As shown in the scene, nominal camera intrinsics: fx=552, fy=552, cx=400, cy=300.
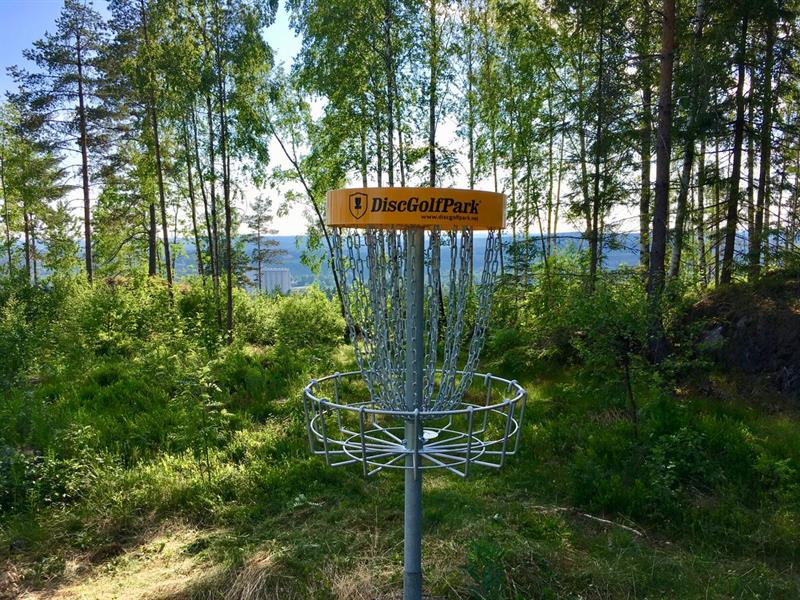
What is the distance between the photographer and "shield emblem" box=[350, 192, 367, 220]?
5.52ft

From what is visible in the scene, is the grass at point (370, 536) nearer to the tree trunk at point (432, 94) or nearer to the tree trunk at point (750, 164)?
the tree trunk at point (750, 164)

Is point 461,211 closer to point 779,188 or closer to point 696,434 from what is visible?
point 696,434

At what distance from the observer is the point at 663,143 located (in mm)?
7453

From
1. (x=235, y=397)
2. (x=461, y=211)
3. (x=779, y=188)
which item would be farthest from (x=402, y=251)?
(x=779, y=188)

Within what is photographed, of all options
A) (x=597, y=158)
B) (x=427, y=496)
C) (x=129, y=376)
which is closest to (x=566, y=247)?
(x=597, y=158)

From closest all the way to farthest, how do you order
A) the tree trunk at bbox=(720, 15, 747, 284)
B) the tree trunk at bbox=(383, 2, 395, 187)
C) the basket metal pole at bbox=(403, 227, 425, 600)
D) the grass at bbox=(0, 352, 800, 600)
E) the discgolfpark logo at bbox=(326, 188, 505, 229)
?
the discgolfpark logo at bbox=(326, 188, 505, 229), the basket metal pole at bbox=(403, 227, 425, 600), the grass at bbox=(0, 352, 800, 600), the tree trunk at bbox=(720, 15, 747, 284), the tree trunk at bbox=(383, 2, 395, 187)

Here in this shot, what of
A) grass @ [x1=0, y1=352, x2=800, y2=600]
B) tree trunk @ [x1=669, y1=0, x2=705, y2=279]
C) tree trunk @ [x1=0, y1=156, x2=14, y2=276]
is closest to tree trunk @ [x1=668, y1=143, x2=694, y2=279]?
tree trunk @ [x1=669, y1=0, x2=705, y2=279]

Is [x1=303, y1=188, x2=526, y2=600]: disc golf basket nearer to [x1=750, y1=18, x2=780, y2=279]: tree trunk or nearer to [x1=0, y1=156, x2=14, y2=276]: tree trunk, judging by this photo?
[x1=750, y1=18, x2=780, y2=279]: tree trunk

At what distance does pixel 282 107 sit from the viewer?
45.4 ft

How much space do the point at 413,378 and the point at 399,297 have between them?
281 mm

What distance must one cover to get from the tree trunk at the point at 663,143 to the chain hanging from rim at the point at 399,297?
19.4 ft

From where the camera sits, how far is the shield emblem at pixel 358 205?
1682 millimetres

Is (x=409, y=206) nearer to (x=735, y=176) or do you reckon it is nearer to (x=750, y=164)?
(x=735, y=176)

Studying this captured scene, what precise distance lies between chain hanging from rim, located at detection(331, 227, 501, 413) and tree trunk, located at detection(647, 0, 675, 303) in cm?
591
